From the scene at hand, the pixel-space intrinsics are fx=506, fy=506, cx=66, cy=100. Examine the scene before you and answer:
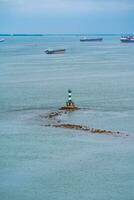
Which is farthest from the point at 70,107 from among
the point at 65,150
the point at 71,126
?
the point at 65,150

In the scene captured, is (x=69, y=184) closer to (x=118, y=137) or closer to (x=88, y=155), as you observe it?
(x=88, y=155)

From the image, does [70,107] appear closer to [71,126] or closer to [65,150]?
[71,126]

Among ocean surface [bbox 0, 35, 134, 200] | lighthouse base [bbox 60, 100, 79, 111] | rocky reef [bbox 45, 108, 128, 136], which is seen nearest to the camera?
ocean surface [bbox 0, 35, 134, 200]

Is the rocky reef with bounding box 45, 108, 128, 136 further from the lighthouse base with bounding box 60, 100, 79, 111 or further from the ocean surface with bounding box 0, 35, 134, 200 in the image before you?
the lighthouse base with bounding box 60, 100, 79, 111

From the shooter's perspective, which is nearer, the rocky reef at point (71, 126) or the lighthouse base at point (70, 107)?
the rocky reef at point (71, 126)

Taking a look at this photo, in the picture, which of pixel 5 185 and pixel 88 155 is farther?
pixel 88 155

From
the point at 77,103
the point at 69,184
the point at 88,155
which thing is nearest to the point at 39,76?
the point at 77,103

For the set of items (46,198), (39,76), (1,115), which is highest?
(39,76)

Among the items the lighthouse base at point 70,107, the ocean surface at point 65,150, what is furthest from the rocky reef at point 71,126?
the lighthouse base at point 70,107

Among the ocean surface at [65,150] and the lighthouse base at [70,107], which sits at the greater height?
the lighthouse base at [70,107]

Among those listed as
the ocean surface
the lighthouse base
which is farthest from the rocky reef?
the lighthouse base

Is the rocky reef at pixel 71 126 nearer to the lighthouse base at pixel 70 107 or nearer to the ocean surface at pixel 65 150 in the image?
the ocean surface at pixel 65 150
